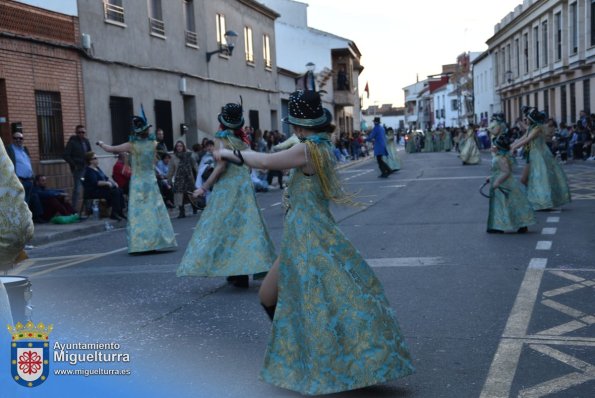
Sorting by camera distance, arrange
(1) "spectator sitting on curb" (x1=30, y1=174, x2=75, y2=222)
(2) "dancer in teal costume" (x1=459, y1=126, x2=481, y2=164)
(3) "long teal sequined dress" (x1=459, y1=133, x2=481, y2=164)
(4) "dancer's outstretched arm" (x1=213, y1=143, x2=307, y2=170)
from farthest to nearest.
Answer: (3) "long teal sequined dress" (x1=459, y1=133, x2=481, y2=164) → (2) "dancer in teal costume" (x1=459, y1=126, x2=481, y2=164) → (1) "spectator sitting on curb" (x1=30, y1=174, x2=75, y2=222) → (4) "dancer's outstretched arm" (x1=213, y1=143, x2=307, y2=170)

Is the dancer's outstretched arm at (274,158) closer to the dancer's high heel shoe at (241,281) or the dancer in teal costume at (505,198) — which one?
the dancer's high heel shoe at (241,281)

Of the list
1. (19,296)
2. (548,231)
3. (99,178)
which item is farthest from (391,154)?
(19,296)

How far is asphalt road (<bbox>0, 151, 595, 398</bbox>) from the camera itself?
14.3 ft

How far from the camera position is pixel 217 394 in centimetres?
426

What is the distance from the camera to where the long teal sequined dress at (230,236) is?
7.33 metres

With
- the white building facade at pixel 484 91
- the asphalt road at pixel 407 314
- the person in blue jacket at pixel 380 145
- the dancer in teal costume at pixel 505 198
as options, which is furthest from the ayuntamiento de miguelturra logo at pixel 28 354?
the white building facade at pixel 484 91

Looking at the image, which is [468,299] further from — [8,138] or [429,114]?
[429,114]

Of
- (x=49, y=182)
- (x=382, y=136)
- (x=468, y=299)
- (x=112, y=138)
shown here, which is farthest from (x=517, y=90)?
(x=468, y=299)

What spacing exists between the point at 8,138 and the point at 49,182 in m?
1.40

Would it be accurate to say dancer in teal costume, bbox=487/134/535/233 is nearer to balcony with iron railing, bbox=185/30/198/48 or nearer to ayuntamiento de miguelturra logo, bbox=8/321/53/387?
ayuntamiento de miguelturra logo, bbox=8/321/53/387

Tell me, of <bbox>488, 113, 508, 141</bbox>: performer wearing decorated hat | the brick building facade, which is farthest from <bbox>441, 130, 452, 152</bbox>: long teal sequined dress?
<bbox>488, 113, 508, 141</bbox>: performer wearing decorated hat

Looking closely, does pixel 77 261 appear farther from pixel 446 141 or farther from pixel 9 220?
pixel 446 141

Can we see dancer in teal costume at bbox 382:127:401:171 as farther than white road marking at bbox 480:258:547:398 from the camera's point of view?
Yes

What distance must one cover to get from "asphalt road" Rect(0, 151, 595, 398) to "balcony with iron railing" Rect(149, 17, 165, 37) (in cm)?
1186
